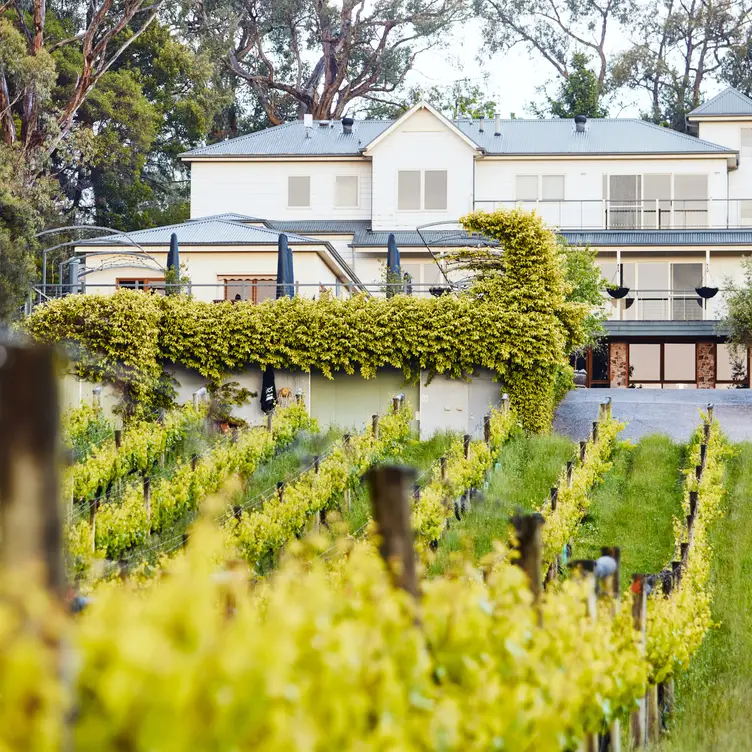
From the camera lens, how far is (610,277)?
1455 inches

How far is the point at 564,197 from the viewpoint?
37.7 metres

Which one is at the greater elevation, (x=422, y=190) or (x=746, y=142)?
(x=746, y=142)

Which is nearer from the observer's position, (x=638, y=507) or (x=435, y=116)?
(x=638, y=507)

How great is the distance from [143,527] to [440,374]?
34.0 feet

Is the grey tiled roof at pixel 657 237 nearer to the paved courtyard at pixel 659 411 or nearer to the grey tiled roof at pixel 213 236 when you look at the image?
the paved courtyard at pixel 659 411

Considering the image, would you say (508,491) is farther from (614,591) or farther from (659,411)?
(614,591)

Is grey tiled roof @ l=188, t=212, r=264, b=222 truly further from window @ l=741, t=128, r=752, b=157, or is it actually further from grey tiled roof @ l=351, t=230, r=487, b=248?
window @ l=741, t=128, r=752, b=157

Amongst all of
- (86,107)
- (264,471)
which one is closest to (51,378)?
(264,471)

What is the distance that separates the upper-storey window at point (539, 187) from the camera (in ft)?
123

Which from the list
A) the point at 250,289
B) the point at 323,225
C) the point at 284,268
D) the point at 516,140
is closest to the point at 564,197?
the point at 516,140

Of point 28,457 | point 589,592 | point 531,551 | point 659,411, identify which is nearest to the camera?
point 28,457

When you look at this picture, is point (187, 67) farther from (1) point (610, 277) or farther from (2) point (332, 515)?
(2) point (332, 515)

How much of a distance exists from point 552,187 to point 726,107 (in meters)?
7.30

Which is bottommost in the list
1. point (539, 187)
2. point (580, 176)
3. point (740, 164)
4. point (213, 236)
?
point (213, 236)
